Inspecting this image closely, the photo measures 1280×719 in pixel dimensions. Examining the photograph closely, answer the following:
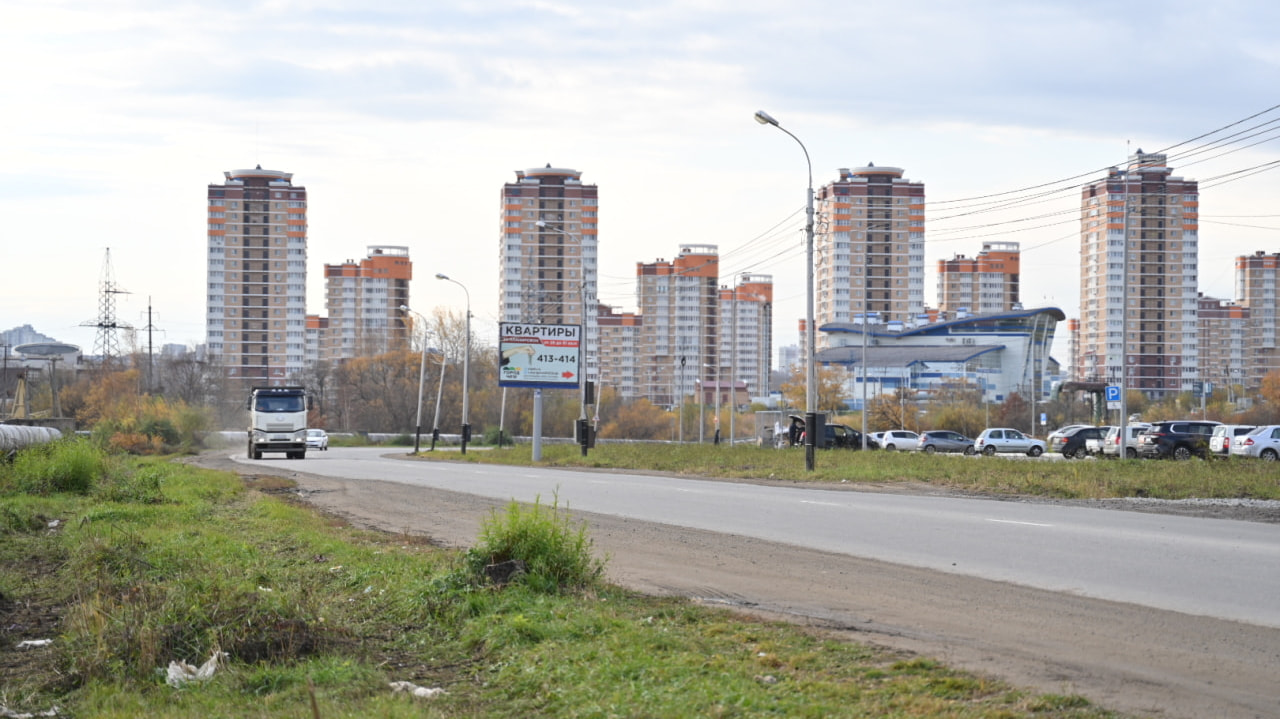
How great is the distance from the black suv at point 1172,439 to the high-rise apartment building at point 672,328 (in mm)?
118213

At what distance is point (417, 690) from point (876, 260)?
145921mm

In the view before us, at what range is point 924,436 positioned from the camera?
207 ft

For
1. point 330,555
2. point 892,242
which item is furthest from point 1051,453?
point 892,242

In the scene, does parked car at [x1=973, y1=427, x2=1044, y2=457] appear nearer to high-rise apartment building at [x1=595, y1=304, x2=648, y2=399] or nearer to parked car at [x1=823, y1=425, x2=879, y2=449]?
parked car at [x1=823, y1=425, x2=879, y2=449]

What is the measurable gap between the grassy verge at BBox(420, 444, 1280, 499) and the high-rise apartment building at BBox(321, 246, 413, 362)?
127m

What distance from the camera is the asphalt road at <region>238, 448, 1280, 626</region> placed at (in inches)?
414

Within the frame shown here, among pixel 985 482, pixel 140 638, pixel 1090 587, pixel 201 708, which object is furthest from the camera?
pixel 985 482

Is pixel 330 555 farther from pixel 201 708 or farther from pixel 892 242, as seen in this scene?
pixel 892 242

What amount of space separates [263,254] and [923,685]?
153 metres

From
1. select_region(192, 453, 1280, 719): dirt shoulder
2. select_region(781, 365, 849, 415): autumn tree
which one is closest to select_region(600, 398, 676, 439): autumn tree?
select_region(781, 365, 849, 415): autumn tree

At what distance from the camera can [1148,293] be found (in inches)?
5566

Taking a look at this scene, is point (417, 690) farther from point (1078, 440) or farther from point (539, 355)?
point (1078, 440)

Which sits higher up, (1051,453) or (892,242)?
(892,242)

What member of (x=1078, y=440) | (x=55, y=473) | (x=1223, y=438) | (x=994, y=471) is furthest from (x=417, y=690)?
(x=1078, y=440)
